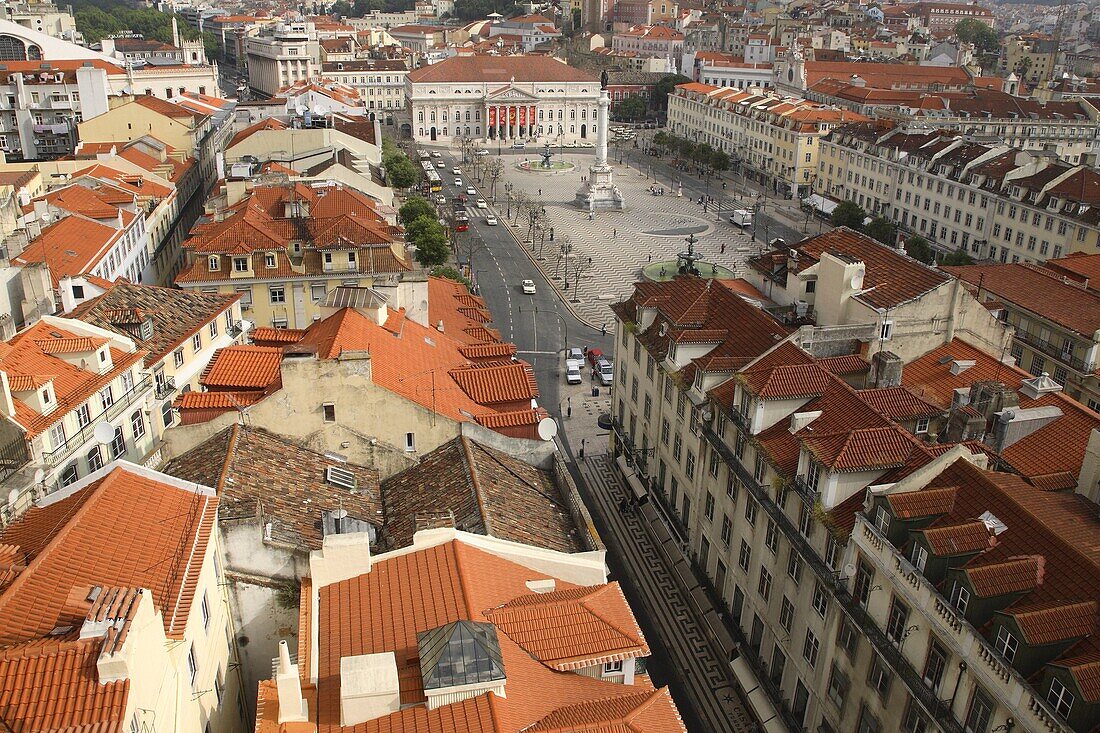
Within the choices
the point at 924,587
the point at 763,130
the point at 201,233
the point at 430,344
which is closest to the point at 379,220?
the point at 201,233

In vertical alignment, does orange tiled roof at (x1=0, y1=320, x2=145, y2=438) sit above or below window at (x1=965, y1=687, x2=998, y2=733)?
above

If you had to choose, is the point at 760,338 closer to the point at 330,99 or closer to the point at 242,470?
the point at 242,470

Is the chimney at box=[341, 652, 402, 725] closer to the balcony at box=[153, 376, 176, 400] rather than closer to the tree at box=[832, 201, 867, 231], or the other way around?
the balcony at box=[153, 376, 176, 400]

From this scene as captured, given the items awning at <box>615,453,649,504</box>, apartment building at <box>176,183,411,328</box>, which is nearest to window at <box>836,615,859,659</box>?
awning at <box>615,453,649,504</box>

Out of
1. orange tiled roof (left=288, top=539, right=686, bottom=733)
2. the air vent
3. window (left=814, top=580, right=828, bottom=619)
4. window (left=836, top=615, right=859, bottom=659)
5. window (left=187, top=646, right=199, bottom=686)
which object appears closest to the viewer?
orange tiled roof (left=288, top=539, right=686, bottom=733)

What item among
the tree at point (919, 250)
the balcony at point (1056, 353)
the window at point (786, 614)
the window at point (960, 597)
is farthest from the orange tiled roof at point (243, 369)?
the tree at point (919, 250)

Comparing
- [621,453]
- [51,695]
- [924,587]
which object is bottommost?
[621,453]
